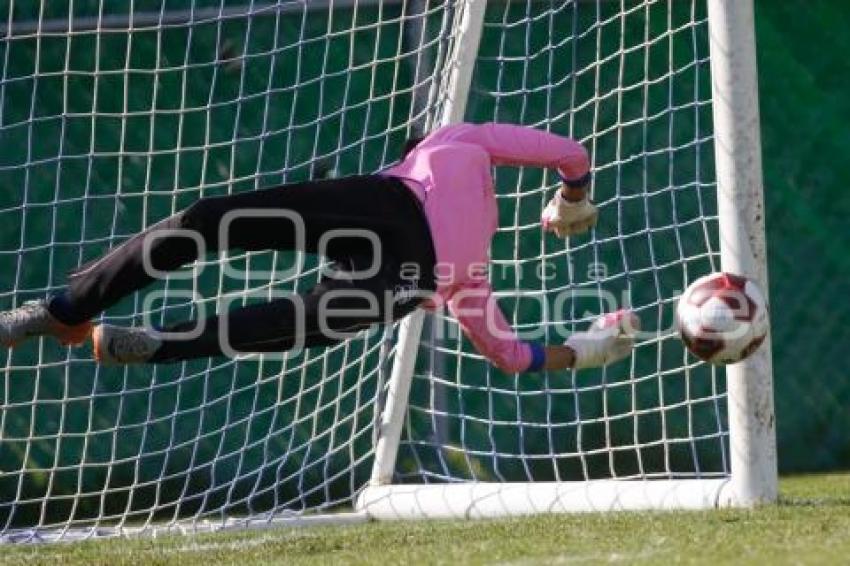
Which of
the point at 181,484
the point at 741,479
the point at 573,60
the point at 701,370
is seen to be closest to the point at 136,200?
the point at 181,484

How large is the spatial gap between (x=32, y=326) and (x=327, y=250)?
0.87 metres

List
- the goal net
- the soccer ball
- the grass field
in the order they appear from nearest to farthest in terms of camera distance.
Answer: the grass field → the soccer ball → the goal net

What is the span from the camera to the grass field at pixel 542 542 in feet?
16.9

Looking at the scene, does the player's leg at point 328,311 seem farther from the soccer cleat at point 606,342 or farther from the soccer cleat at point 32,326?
the soccer cleat at point 606,342

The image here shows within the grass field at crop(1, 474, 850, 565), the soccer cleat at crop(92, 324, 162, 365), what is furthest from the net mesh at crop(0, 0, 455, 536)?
the soccer cleat at crop(92, 324, 162, 365)

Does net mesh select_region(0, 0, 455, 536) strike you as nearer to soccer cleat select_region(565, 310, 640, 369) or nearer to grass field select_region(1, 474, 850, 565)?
grass field select_region(1, 474, 850, 565)

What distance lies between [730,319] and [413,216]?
98 cm

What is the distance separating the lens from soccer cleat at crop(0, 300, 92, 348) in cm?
568

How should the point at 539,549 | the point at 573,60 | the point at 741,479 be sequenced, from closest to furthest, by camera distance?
the point at 539,549 < the point at 741,479 < the point at 573,60

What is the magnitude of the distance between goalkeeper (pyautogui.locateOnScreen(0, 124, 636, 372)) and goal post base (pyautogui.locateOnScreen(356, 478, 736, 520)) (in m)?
1.05

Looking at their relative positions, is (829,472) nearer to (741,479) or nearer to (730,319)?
(741,479)

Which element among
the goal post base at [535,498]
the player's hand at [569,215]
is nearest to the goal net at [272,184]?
the goal post base at [535,498]

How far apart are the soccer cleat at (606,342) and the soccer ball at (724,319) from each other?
360mm

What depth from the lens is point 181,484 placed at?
27.7 ft
